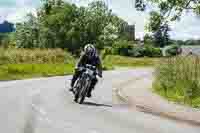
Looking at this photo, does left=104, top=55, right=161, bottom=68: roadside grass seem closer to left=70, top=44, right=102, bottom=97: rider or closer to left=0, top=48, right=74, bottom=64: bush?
left=0, top=48, right=74, bottom=64: bush

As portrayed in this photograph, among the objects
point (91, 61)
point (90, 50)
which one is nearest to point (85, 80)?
point (91, 61)

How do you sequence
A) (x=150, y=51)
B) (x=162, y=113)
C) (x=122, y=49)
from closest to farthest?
(x=162, y=113) < (x=122, y=49) < (x=150, y=51)

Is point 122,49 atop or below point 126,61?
atop

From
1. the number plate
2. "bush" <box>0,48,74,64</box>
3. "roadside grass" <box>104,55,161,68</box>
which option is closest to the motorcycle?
the number plate

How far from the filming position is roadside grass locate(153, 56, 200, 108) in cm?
1944

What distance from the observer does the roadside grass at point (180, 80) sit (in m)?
19.4

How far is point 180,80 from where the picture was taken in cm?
2136

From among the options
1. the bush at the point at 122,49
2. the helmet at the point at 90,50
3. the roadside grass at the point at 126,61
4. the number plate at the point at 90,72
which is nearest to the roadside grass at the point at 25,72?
the helmet at the point at 90,50

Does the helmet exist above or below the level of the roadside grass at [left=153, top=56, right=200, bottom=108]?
above

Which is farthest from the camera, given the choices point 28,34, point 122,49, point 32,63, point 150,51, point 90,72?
point 28,34

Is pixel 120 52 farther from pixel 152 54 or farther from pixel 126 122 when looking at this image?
pixel 126 122

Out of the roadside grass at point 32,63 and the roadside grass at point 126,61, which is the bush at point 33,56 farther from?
the roadside grass at point 126,61

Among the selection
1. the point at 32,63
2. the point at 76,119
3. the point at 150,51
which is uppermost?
the point at 76,119

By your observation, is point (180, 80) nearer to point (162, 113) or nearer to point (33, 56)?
point (162, 113)
